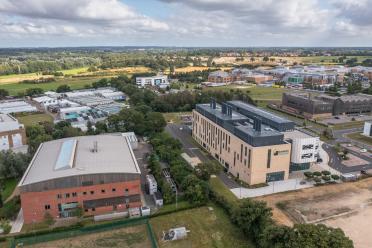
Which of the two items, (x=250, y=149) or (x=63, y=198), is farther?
(x=250, y=149)

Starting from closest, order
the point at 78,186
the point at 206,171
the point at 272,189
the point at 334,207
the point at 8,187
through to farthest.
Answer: the point at 78,186, the point at 334,207, the point at 206,171, the point at 272,189, the point at 8,187

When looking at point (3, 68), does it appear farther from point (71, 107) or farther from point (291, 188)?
point (291, 188)

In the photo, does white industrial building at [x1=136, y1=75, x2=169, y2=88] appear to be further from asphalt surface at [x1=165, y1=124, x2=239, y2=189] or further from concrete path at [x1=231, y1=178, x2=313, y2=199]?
concrete path at [x1=231, y1=178, x2=313, y2=199]

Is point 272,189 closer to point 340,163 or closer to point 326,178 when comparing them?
point 326,178

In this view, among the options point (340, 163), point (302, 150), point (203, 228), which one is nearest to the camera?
point (203, 228)

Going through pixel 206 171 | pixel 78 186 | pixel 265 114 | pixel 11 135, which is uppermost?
pixel 265 114

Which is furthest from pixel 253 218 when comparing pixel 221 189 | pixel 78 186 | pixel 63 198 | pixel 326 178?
pixel 63 198

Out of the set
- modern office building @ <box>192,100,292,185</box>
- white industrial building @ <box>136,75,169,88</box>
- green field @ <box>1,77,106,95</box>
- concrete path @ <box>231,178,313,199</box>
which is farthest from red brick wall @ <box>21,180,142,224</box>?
white industrial building @ <box>136,75,169,88</box>
